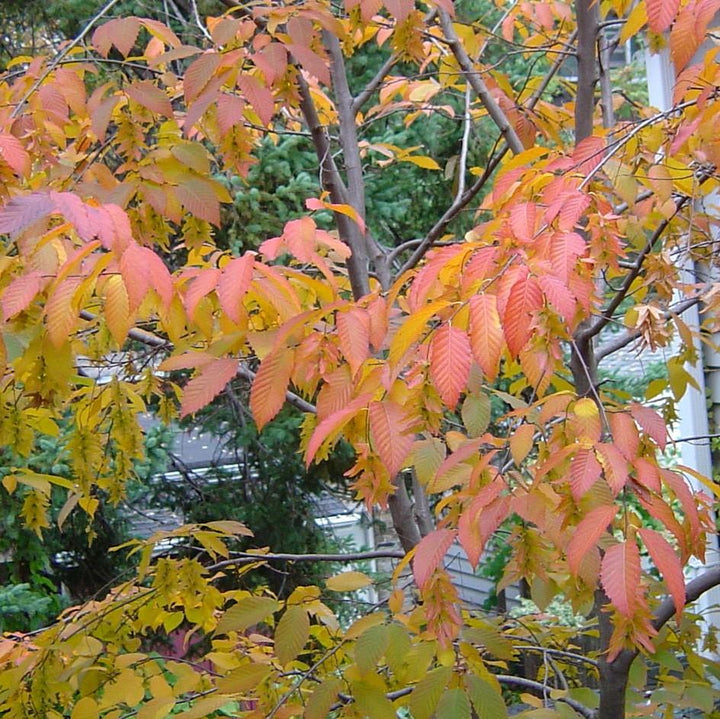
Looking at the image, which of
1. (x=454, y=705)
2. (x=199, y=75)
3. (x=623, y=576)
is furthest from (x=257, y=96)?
(x=454, y=705)

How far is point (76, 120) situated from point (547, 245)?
160 centimetres

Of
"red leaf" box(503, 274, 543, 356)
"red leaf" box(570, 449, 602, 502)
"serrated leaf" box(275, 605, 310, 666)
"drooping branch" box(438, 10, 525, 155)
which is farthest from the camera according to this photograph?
"drooping branch" box(438, 10, 525, 155)

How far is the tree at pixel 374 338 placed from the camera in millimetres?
1135

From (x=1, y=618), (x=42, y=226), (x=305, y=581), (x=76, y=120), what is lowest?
(x=305, y=581)

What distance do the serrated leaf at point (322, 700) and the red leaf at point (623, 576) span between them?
755 millimetres

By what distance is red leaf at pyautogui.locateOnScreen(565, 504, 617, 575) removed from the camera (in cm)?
104

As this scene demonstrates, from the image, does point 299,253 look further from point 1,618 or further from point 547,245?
point 1,618

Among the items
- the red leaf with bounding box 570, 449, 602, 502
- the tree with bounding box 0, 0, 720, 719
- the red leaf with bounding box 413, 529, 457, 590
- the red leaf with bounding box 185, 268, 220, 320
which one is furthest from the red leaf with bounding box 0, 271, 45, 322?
the red leaf with bounding box 570, 449, 602, 502

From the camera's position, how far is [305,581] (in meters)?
4.96

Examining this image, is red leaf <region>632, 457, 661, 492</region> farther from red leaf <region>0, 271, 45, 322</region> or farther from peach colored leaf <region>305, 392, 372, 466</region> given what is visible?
red leaf <region>0, 271, 45, 322</region>

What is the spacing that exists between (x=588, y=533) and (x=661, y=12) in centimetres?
74

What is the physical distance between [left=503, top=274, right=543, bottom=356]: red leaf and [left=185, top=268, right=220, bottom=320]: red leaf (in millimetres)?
478

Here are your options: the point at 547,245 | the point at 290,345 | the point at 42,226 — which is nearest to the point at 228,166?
the point at 42,226

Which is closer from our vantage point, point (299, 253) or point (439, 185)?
point (299, 253)
